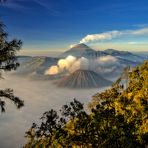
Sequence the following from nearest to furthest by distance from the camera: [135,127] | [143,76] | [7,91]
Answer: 1. [7,91]
2. [135,127]
3. [143,76]

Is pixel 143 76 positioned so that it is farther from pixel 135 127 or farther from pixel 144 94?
pixel 135 127

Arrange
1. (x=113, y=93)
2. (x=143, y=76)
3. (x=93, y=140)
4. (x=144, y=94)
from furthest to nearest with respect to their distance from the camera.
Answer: (x=113, y=93) → (x=143, y=76) → (x=144, y=94) → (x=93, y=140)

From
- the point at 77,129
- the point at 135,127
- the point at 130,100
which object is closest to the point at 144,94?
the point at 130,100

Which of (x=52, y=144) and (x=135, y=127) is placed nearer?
(x=52, y=144)

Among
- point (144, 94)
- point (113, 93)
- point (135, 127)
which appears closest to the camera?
point (135, 127)

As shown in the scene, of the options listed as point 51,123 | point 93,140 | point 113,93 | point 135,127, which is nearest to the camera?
point 93,140

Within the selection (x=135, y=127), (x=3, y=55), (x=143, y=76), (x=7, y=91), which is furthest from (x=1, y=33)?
(x=143, y=76)

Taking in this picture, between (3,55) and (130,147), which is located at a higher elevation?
(3,55)

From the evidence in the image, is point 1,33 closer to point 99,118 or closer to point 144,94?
point 99,118

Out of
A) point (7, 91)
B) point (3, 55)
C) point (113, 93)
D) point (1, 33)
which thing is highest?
point (1, 33)
